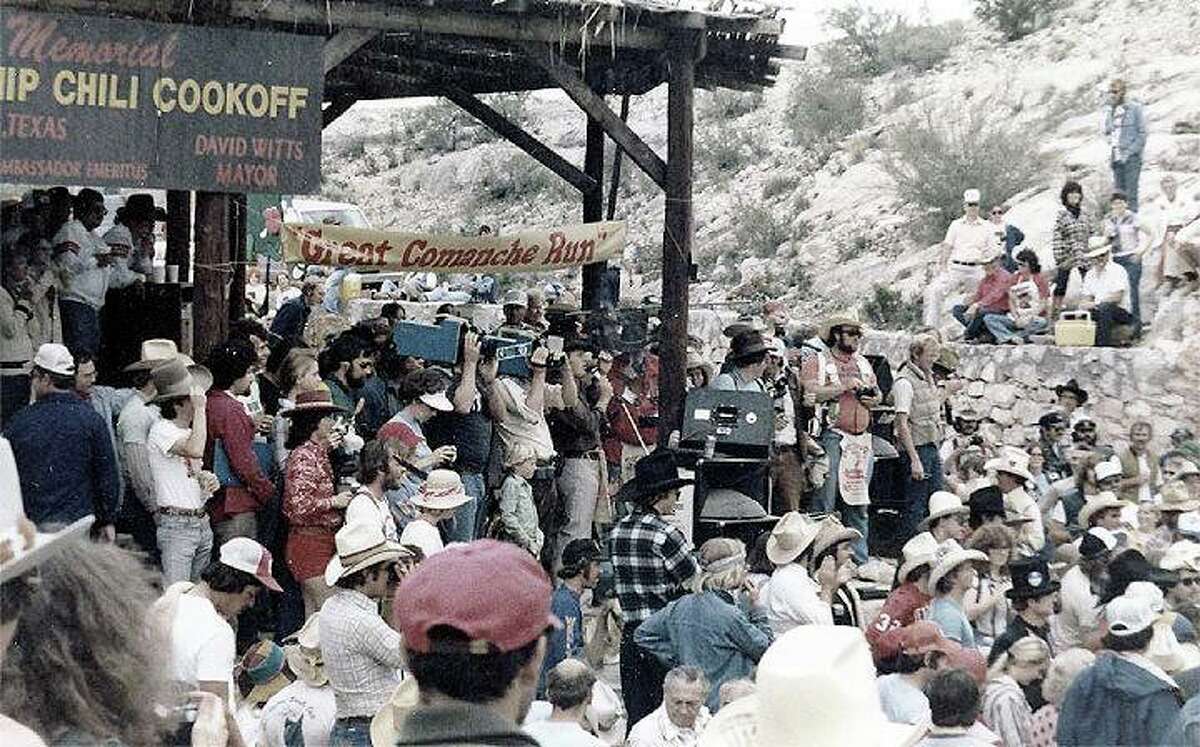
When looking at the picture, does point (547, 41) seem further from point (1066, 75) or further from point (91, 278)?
point (1066, 75)

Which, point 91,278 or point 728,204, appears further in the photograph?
point 728,204

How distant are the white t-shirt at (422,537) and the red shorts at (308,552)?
1.43ft

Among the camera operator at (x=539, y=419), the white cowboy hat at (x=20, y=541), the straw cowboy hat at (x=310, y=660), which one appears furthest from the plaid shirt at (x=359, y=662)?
the camera operator at (x=539, y=419)

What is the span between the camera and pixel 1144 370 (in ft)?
54.1

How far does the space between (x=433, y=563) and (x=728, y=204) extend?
102 feet

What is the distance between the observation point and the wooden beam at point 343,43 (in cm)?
1065

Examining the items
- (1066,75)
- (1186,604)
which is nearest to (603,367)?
(1186,604)

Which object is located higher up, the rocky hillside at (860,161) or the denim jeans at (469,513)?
the rocky hillside at (860,161)

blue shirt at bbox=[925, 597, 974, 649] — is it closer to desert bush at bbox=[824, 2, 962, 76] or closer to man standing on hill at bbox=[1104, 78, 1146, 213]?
man standing on hill at bbox=[1104, 78, 1146, 213]

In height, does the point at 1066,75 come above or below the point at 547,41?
above

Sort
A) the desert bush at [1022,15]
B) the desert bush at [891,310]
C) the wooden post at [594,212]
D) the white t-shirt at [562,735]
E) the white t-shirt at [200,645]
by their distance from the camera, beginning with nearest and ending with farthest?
the white t-shirt at [200,645], the white t-shirt at [562,735], the wooden post at [594,212], the desert bush at [891,310], the desert bush at [1022,15]

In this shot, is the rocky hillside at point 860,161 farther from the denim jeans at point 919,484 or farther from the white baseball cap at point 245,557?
the white baseball cap at point 245,557

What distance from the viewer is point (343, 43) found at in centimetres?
1075

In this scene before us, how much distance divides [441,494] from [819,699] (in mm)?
5164
